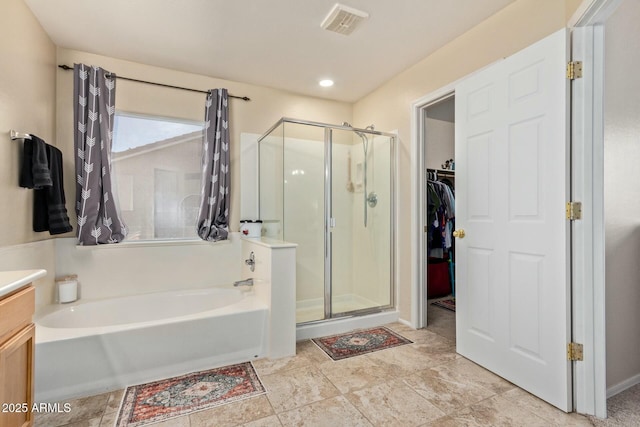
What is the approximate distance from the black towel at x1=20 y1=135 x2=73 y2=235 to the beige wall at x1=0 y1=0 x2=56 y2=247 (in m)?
0.05

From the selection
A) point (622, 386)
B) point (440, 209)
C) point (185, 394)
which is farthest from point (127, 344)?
point (440, 209)

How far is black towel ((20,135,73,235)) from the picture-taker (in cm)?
201

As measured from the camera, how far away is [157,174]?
2.98 m

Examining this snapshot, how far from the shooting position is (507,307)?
201 centimetres

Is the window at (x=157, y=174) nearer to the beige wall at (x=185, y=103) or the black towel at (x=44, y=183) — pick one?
the beige wall at (x=185, y=103)

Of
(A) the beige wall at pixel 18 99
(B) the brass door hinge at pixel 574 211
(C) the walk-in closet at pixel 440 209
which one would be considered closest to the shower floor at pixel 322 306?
(C) the walk-in closet at pixel 440 209

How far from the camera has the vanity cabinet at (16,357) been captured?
1091 millimetres

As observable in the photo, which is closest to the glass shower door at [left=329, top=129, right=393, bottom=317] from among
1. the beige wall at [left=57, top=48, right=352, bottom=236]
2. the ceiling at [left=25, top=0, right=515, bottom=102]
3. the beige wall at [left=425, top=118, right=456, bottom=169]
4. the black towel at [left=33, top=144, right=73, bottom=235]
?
the ceiling at [left=25, top=0, right=515, bottom=102]

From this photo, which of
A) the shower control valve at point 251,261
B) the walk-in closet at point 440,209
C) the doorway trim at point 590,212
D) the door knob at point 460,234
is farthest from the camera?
the walk-in closet at point 440,209

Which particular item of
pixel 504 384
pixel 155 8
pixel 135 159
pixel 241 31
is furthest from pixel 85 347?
pixel 504 384

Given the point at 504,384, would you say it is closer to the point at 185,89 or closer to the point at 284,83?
the point at 284,83

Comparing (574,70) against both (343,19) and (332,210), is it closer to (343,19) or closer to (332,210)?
(343,19)

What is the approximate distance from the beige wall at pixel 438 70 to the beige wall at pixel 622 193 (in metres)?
0.36

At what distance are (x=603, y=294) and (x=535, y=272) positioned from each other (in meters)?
0.31
